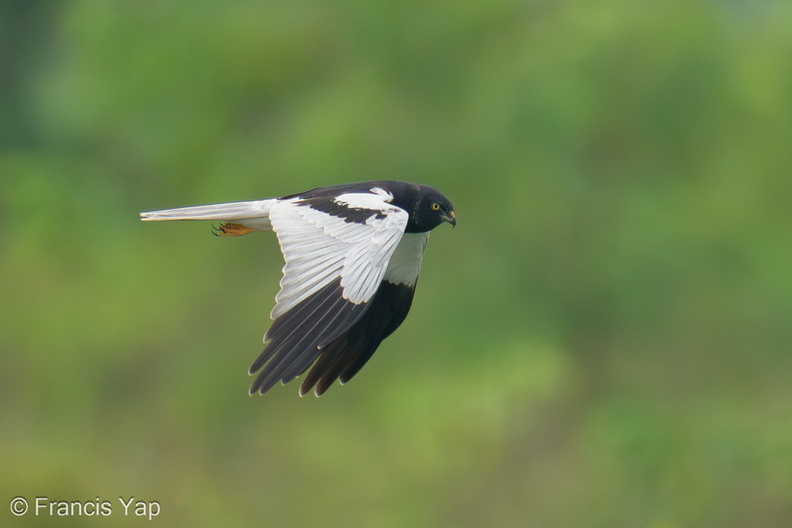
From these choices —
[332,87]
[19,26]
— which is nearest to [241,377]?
[332,87]

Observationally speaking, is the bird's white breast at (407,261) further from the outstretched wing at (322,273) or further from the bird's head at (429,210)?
the outstretched wing at (322,273)

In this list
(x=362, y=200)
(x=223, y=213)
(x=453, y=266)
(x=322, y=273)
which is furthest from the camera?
(x=453, y=266)

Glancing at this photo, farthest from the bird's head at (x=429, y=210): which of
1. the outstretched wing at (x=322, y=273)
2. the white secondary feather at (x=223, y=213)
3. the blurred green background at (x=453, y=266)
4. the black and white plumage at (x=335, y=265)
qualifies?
the blurred green background at (x=453, y=266)

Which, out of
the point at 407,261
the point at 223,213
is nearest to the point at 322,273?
the point at 223,213

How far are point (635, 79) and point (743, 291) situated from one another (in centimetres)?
416

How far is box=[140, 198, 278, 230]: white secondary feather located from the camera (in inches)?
336

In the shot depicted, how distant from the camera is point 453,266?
2080cm

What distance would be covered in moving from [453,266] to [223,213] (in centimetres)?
1230

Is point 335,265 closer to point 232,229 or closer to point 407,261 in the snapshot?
point 407,261

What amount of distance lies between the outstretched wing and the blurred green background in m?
8.54

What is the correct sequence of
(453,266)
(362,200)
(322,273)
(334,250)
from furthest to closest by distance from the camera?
(453,266) < (362,200) < (334,250) < (322,273)

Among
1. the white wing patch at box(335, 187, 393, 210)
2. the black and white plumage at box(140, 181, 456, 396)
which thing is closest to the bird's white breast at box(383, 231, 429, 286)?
the black and white plumage at box(140, 181, 456, 396)

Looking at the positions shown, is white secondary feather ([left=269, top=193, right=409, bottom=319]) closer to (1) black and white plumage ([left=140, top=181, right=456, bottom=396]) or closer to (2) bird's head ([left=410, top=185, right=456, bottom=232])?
(1) black and white plumage ([left=140, top=181, right=456, bottom=396])

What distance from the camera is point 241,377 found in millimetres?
19625
